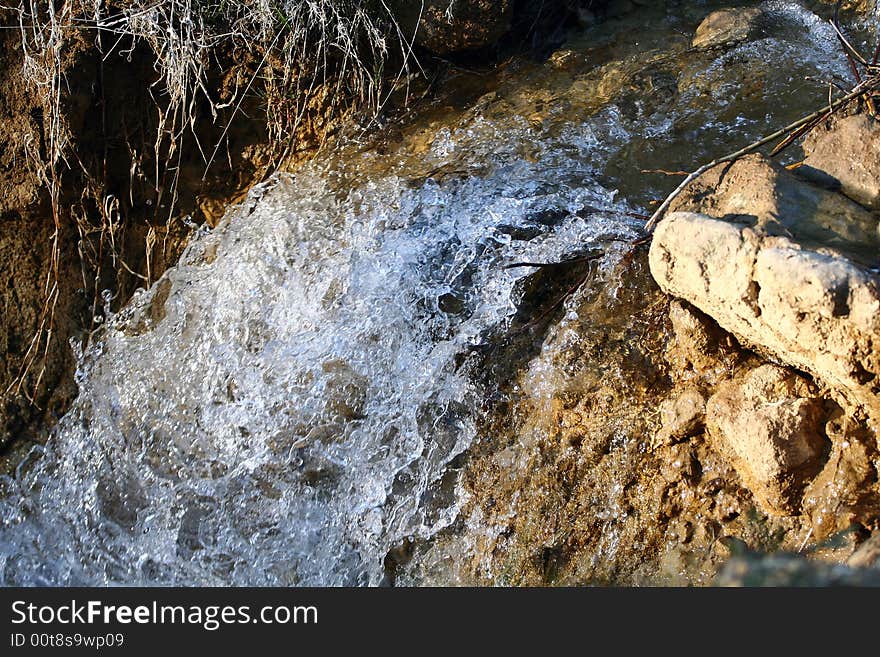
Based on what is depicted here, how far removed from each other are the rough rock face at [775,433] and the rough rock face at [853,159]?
20.9 inches

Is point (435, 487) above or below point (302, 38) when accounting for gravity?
below

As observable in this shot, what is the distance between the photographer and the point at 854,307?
1.75m

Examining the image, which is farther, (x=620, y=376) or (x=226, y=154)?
(x=226, y=154)

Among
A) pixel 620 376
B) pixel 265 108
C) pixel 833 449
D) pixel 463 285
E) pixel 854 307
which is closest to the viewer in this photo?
pixel 854 307

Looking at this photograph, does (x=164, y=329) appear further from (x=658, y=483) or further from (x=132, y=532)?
(x=658, y=483)

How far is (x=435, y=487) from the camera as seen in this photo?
2570 mm

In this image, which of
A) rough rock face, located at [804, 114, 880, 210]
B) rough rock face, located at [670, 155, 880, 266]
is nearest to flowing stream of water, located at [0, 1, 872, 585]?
rough rock face, located at [670, 155, 880, 266]

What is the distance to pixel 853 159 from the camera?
225cm

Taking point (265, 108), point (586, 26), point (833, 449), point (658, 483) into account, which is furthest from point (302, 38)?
point (833, 449)

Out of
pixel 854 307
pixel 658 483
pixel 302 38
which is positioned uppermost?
pixel 302 38

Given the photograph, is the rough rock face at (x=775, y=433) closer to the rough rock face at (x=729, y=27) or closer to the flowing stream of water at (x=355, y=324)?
the flowing stream of water at (x=355, y=324)

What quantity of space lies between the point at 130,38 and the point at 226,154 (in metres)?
0.58

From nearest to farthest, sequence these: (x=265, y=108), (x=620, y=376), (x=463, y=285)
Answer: (x=620, y=376) → (x=463, y=285) → (x=265, y=108)
